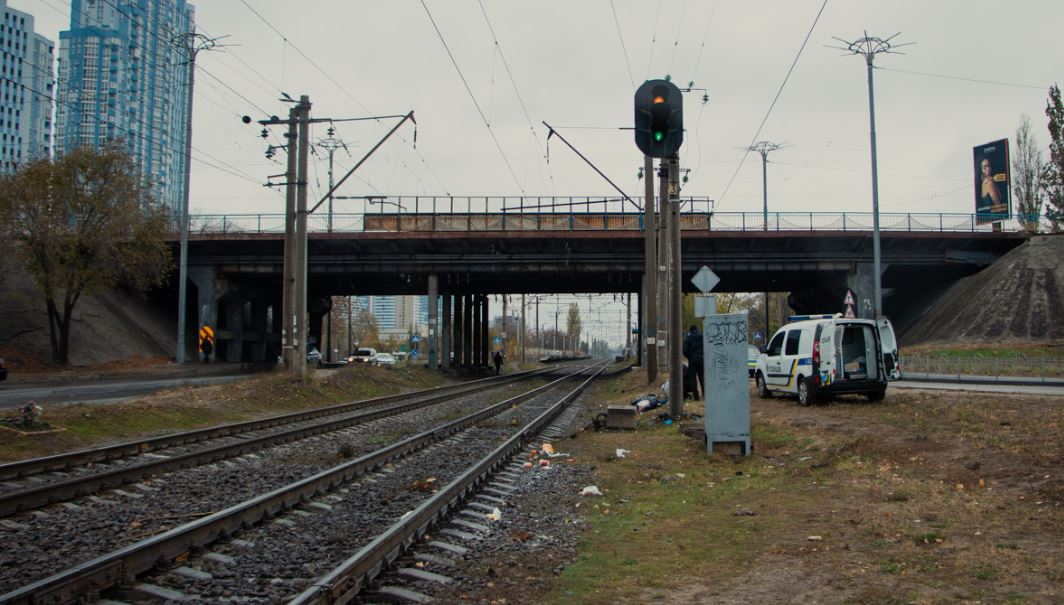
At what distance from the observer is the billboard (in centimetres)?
4441

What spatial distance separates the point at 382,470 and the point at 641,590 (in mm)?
6318

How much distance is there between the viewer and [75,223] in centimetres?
3669

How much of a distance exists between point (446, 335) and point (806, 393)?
1407 inches

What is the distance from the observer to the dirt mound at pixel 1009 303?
3947 centimetres

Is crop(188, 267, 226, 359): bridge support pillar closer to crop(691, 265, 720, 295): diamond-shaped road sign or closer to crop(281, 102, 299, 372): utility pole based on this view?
crop(281, 102, 299, 372): utility pole

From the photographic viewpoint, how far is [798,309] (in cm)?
5516

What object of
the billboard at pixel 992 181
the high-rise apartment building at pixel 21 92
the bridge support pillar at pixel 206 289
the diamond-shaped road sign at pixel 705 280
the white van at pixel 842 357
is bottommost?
the white van at pixel 842 357

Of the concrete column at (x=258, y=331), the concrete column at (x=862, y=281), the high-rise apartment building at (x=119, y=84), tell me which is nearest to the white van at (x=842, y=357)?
the concrete column at (x=862, y=281)

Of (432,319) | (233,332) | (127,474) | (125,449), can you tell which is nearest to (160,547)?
(127,474)

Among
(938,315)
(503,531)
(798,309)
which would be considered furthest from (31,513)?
(798,309)

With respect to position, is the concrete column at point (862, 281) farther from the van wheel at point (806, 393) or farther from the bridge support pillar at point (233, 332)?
the bridge support pillar at point (233, 332)

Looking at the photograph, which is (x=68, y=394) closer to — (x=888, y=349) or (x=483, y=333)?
(x=888, y=349)

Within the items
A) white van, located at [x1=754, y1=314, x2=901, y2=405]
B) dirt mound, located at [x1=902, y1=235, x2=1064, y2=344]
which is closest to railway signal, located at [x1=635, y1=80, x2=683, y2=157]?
white van, located at [x1=754, y1=314, x2=901, y2=405]

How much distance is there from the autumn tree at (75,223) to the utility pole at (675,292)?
3085 centimetres
